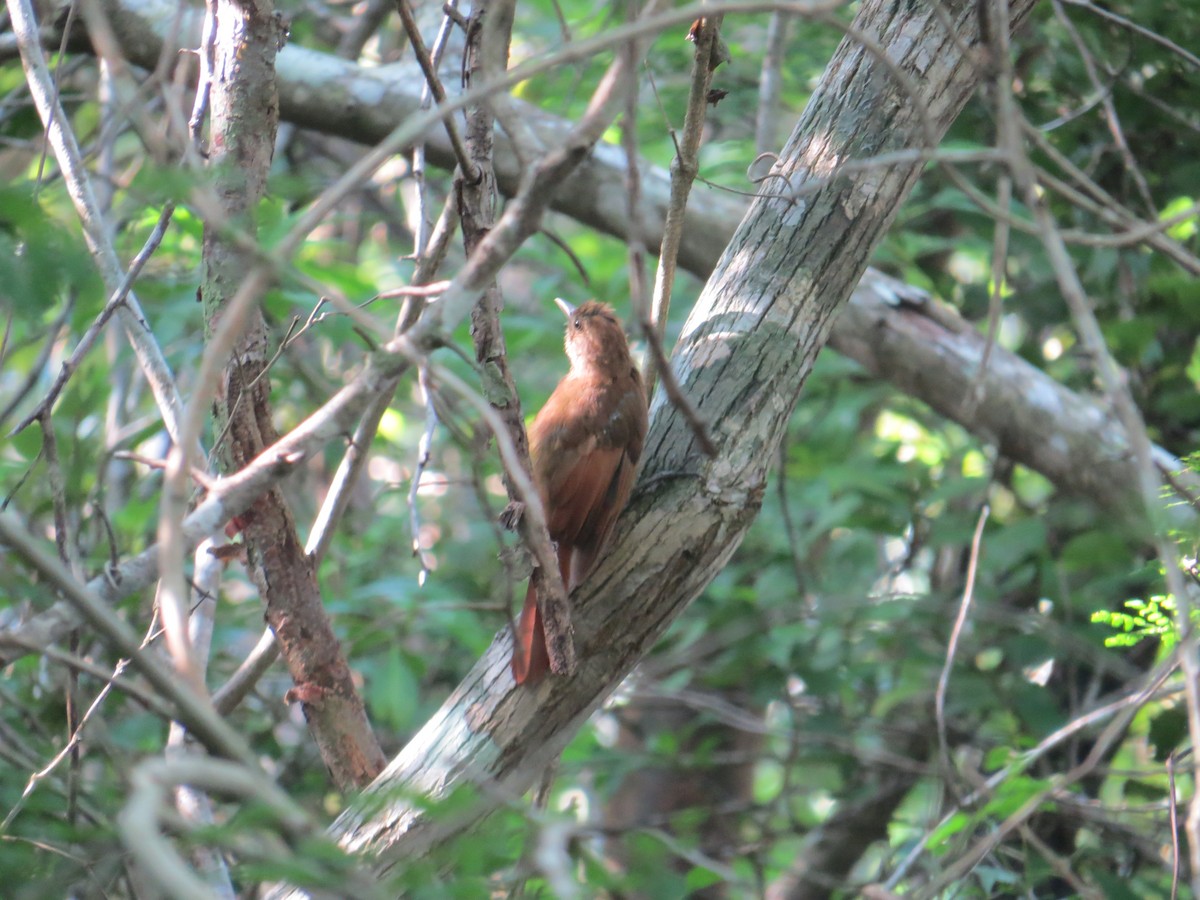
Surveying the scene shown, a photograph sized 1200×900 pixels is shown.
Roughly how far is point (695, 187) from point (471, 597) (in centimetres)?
180

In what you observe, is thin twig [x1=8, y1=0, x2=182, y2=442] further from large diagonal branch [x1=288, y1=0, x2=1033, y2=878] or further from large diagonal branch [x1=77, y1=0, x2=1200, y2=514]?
large diagonal branch [x1=77, y1=0, x2=1200, y2=514]

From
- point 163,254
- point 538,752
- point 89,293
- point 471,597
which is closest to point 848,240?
point 538,752

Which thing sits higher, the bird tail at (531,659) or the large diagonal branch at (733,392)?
the large diagonal branch at (733,392)

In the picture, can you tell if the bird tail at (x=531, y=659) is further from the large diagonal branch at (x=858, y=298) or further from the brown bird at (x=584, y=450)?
the large diagonal branch at (x=858, y=298)

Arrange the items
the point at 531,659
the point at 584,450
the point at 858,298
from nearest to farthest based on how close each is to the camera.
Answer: the point at 531,659, the point at 584,450, the point at 858,298

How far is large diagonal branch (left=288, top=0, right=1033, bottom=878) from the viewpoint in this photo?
2.22 meters

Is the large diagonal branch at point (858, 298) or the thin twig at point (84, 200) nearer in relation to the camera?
the thin twig at point (84, 200)

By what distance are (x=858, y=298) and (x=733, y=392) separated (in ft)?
4.80

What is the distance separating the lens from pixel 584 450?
283 cm

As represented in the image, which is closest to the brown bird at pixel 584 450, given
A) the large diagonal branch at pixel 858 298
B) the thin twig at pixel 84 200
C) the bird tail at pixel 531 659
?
the bird tail at pixel 531 659

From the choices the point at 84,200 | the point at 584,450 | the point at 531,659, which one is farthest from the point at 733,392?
the point at 84,200

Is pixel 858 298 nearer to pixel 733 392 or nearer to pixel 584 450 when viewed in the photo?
pixel 584 450

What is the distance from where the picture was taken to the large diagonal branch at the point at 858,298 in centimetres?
363

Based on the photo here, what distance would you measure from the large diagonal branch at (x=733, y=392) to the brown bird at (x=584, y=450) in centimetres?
9
